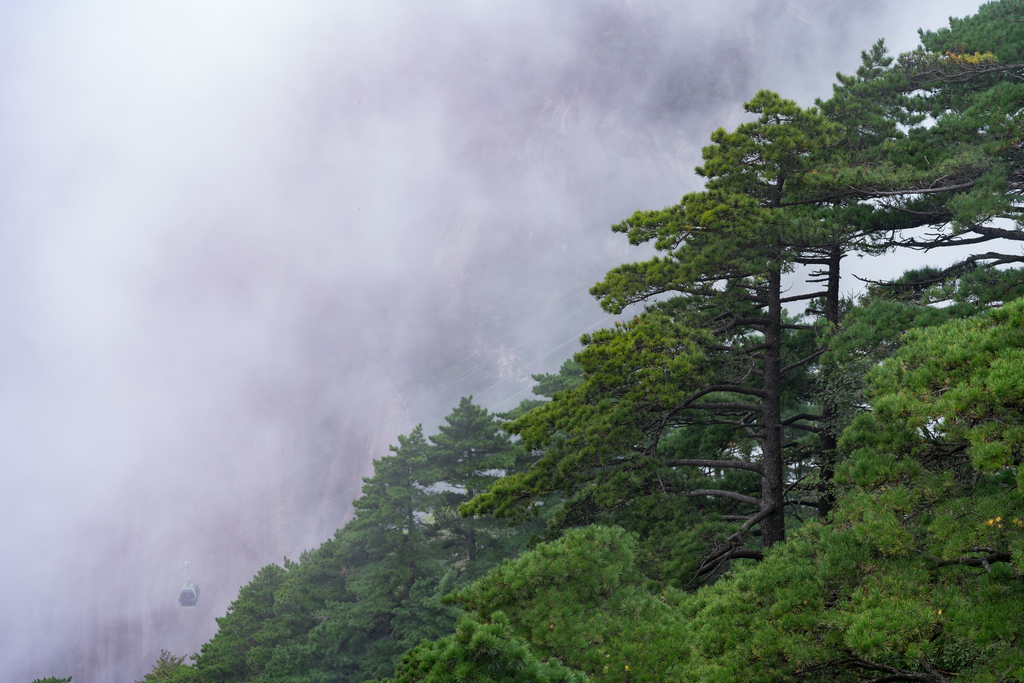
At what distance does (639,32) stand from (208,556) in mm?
161218

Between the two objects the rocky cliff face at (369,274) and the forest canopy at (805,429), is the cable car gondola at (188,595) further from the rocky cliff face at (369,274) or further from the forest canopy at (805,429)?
the forest canopy at (805,429)

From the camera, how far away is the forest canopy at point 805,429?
5.15 m

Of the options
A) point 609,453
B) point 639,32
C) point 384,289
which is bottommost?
point 609,453

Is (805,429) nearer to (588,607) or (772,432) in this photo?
(772,432)

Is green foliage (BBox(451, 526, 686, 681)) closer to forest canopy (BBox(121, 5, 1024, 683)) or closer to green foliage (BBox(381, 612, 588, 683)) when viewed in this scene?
forest canopy (BBox(121, 5, 1024, 683))

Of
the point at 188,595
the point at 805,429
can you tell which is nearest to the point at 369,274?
the point at 188,595

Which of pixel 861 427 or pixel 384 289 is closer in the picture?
pixel 861 427

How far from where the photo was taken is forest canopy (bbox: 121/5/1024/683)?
16.9 feet

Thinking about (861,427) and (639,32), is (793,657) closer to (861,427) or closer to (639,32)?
(861,427)

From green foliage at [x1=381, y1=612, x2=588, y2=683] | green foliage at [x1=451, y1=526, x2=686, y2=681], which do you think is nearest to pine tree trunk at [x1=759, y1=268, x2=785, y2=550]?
green foliage at [x1=451, y1=526, x2=686, y2=681]

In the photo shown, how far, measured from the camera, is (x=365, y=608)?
24.3 meters

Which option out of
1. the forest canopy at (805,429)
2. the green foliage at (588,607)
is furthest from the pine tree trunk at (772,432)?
the green foliage at (588,607)

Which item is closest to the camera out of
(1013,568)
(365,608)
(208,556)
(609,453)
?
(1013,568)

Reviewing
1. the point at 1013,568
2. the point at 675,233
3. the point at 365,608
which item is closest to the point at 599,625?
the point at 1013,568
